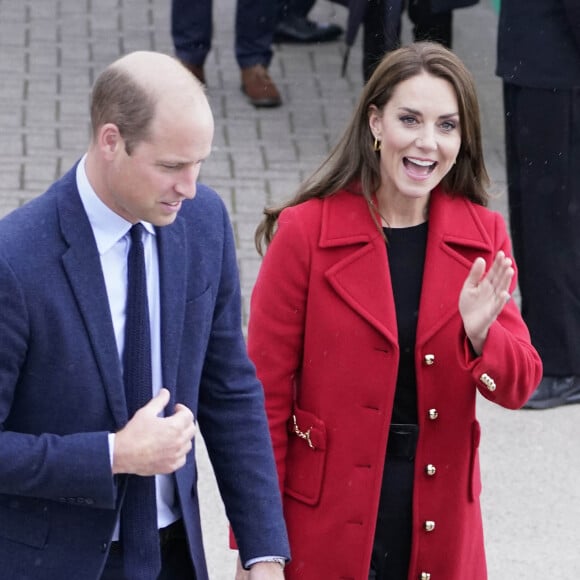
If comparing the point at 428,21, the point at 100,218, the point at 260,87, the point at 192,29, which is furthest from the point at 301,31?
the point at 100,218

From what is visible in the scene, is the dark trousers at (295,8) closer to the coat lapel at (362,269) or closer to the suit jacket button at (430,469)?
the coat lapel at (362,269)

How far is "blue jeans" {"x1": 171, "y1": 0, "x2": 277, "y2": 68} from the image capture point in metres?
8.99

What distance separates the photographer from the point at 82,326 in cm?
288

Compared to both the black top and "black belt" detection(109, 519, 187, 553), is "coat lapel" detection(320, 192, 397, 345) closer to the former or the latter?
the black top

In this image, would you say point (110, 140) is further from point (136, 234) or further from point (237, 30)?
point (237, 30)

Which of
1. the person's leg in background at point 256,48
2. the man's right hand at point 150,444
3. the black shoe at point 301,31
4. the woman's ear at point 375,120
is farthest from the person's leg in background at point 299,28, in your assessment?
the man's right hand at point 150,444

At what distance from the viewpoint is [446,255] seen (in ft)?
12.2

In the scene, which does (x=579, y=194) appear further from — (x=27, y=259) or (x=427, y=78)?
(x=27, y=259)

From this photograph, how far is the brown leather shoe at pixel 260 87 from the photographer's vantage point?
30.3 ft

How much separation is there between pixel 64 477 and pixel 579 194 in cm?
384

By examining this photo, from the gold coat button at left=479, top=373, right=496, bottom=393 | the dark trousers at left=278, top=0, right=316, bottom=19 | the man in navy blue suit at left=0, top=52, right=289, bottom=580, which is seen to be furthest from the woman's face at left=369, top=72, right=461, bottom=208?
the dark trousers at left=278, top=0, right=316, bottom=19

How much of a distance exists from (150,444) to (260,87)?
6.61 metres

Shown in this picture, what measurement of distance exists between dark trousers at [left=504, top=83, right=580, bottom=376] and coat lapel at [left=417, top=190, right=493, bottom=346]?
235 centimetres

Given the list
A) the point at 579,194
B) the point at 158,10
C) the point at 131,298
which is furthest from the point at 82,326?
the point at 158,10
